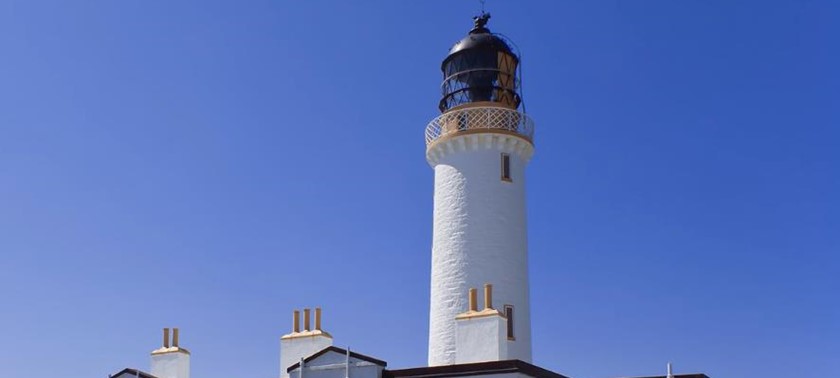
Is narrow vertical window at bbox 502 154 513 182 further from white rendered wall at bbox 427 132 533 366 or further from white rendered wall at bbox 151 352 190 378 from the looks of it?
white rendered wall at bbox 151 352 190 378

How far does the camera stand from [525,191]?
29719 mm

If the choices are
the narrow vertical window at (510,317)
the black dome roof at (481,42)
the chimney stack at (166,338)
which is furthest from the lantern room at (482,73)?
the chimney stack at (166,338)

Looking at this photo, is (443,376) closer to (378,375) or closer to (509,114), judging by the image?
(378,375)

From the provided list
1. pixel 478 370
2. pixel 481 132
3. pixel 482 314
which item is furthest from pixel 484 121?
pixel 478 370

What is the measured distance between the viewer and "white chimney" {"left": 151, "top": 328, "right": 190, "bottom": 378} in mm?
27328

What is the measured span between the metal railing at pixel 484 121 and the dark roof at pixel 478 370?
29.3 ft

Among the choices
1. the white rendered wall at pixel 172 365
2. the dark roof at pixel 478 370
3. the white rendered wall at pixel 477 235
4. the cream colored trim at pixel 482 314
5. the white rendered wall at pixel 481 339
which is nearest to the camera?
the dark roof at pixel 478 370

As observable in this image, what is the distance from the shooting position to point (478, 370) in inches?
840

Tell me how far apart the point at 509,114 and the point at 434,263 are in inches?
183

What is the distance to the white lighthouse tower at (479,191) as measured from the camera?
91.2 ft

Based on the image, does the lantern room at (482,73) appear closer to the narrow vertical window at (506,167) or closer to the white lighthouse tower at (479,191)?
the white lighthouse tower at (479,191)

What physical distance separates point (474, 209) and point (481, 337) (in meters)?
6.22

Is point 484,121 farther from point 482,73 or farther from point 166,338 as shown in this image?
point 166,338

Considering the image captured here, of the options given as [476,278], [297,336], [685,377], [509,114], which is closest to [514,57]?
[509,114]
